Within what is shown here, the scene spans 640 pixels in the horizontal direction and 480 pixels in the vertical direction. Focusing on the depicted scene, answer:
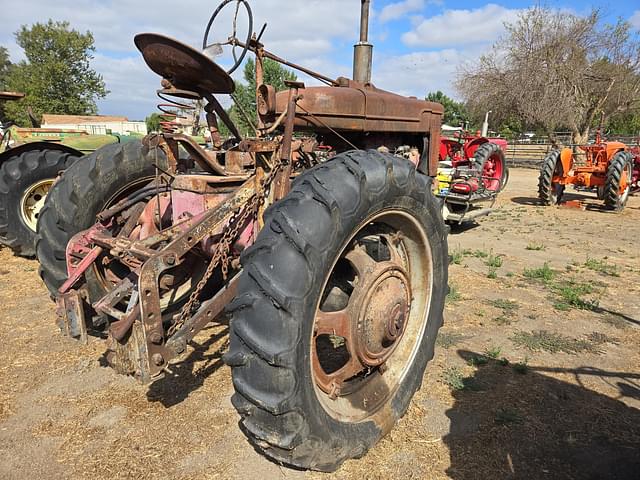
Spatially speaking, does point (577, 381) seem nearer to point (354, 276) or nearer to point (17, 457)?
point (354, 276)

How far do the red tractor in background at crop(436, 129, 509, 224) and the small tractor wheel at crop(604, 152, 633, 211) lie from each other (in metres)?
2.16

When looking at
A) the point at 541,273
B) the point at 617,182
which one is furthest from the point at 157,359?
the point at 617,182

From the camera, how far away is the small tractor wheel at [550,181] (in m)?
10.3

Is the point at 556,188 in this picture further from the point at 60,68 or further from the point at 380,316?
the point at 60,68

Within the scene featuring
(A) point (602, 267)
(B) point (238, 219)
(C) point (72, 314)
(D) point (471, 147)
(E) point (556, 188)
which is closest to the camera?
(B) point (238, 219)

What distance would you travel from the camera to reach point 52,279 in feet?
10.6

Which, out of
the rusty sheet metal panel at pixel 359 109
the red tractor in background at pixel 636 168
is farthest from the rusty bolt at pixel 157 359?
the red tractor in background at pixel 636 168

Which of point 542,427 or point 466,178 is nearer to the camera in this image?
point 542,427

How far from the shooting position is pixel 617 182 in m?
9.52

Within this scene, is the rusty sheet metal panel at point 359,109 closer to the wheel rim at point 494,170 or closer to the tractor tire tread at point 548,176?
the wheel rim at point 494,170

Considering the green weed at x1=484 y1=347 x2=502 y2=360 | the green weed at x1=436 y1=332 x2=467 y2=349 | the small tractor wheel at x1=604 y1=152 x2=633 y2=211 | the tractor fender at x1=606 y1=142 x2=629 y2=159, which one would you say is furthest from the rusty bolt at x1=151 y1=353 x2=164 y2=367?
the tractor fender at x1=606 y1=142 x2=629 y2=159

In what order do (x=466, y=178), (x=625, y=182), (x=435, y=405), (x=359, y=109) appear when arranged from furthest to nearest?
(x=625, y=182)
(x=466, y=178)
(x=359, y=109)
(x=435, y=405)

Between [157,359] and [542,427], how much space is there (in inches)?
86.2

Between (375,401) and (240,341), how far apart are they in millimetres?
1020
